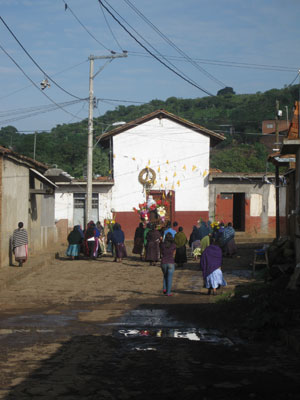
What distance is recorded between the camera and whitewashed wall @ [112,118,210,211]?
39.0 m

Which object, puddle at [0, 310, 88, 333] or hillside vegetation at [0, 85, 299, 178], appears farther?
hillside vegetation at [0, 85, 299, 178]

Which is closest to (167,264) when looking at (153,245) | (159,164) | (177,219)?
(153,245)

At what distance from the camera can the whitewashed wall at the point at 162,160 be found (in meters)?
39.0

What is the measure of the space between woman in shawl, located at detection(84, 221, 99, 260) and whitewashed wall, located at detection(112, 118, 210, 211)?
39.6ft

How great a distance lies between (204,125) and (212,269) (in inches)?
3433

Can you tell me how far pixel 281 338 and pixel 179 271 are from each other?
12.2 meters

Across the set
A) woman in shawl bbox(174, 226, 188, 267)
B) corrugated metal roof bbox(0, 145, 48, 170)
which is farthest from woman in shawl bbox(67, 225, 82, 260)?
woman in shawl bbox(174, 226, 188, 267)

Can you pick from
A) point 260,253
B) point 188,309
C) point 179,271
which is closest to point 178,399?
point 188,309

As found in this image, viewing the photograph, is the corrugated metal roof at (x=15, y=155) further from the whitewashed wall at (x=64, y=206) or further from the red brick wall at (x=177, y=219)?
the red brick wall at (x=177, y=219)

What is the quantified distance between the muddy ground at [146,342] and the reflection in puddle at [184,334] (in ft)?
0.05

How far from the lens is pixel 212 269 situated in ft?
49.7

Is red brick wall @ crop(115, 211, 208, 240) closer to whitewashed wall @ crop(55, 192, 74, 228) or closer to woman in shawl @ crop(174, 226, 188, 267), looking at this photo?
whitewashed wall @ crop(55, 192, 74, 228)

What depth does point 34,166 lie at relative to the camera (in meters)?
26.3

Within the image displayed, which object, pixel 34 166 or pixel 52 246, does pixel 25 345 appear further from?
pixel 52 246
